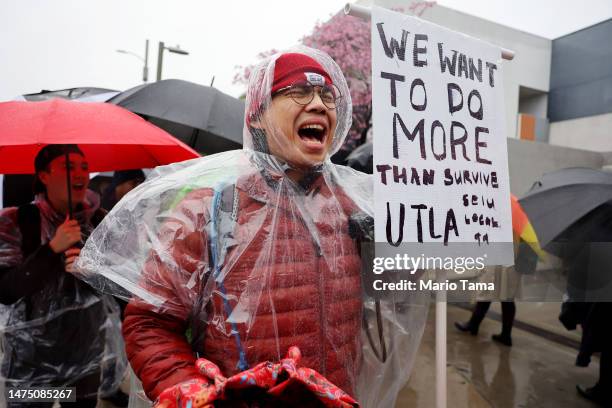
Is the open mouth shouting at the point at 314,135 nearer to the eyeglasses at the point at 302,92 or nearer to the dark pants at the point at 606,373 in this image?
the eyeglasses at the point at 302,92

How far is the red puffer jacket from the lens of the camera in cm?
102

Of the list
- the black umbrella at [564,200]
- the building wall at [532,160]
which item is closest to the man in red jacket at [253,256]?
the black umbrella at [564,200]

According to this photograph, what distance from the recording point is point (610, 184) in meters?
2.63

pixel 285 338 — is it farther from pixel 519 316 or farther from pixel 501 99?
pixel 519 316

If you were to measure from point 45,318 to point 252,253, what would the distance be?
1.33 metres

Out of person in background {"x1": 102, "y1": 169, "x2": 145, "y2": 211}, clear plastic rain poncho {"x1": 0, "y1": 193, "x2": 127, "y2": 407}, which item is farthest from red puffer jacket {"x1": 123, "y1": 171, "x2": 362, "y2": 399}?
person in background {"x1": 102, "y1": 169, "x2": 145, "y2": 211}

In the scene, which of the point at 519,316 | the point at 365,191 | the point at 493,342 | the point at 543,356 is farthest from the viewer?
the point at 519,316

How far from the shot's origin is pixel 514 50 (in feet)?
41.4

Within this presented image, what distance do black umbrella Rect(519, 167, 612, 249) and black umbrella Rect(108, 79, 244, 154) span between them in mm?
2059

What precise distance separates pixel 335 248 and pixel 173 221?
45 centimetres

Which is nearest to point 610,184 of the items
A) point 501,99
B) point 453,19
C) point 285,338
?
point 501,99

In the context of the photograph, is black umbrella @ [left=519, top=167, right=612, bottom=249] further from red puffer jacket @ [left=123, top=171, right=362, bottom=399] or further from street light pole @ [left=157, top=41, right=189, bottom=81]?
street light pole @ [left=157, top=41, right=189, bottom=81]

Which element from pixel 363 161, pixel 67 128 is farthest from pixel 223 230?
pixel 363 161

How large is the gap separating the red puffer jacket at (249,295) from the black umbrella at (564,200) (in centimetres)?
172
